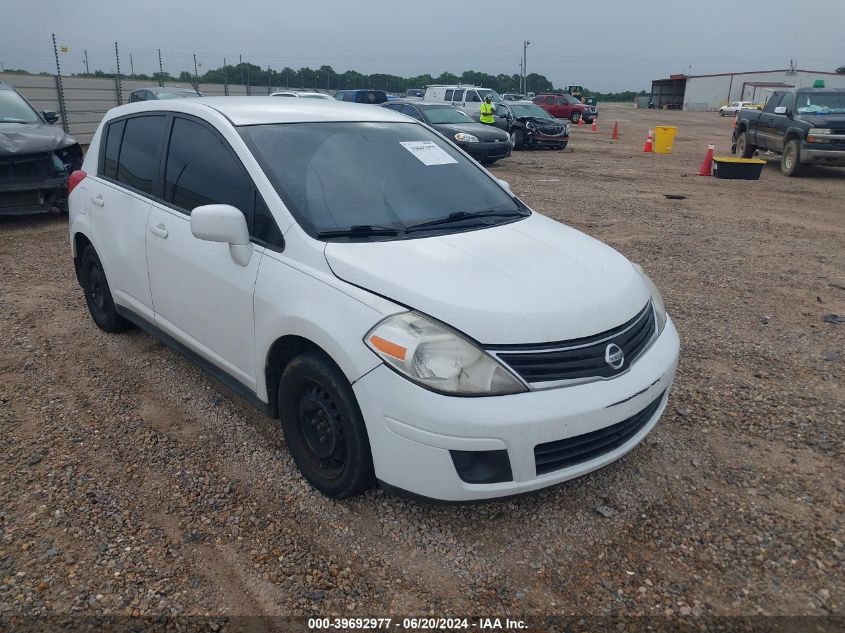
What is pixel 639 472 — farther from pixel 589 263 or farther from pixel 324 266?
pixel 324 266

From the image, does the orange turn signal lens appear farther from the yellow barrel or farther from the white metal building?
the white metal building

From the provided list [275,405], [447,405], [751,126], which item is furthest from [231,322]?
[751,126]

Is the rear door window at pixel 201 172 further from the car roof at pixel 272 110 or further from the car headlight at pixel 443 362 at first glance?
the car headlight at pixel 443 362

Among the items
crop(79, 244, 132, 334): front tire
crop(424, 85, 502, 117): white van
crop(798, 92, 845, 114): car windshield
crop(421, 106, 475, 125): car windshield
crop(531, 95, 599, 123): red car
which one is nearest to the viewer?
crop(79, 244, 132, 334): front tire

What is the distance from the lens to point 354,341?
8.32 feet

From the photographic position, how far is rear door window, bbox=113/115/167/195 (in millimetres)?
3898

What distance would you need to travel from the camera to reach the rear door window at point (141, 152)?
3898 mm

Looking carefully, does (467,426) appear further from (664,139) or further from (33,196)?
(664,139)

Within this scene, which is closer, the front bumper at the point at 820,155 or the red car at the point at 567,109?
the front bumper at the point at 820,155

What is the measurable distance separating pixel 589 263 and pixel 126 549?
247cm

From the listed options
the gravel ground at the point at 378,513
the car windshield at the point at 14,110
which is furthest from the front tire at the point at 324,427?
the car windshield at the point at 14,110

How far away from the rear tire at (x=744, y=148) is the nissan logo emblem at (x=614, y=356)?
1552 cm

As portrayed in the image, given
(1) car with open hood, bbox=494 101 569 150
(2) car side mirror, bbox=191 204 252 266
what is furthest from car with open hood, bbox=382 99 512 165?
(2) car side mirror, bbox=191 204 252 266

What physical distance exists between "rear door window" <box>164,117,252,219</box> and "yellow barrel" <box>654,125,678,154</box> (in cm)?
1877
